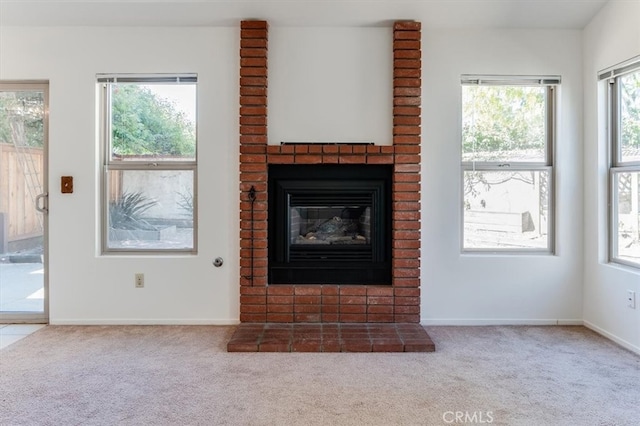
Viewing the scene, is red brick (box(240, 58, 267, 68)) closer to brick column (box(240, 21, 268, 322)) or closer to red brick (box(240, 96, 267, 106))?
brick column (box(240, 21, 268, 322))

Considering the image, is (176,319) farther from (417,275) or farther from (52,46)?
(52,46)

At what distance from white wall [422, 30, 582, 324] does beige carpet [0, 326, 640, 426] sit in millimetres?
297

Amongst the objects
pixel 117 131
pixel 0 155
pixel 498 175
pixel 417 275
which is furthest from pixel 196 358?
pixel 498 175

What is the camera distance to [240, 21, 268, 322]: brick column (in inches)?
123

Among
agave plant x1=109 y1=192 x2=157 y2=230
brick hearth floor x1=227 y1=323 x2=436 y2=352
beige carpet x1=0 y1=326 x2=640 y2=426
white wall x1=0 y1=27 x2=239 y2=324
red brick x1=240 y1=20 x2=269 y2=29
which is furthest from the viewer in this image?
agave plant x1=109 y1=192 x2=157 y2=230

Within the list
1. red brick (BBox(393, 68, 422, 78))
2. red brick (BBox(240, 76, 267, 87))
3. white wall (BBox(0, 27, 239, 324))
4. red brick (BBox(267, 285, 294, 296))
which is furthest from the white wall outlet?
red brick (BBox(393, 68, 422, 78))

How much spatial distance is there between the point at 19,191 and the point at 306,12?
2.65 meters

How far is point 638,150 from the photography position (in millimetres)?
2834

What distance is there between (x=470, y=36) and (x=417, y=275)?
6.20 ft

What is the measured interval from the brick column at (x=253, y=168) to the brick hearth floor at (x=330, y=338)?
0.25 metres

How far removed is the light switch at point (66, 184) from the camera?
10.6 ft

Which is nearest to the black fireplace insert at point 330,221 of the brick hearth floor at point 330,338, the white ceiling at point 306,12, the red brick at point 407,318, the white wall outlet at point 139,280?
the red brick at point 407,318

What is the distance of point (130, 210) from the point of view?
3.36 metres

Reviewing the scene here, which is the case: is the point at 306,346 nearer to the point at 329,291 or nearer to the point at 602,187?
the point at 329,291
